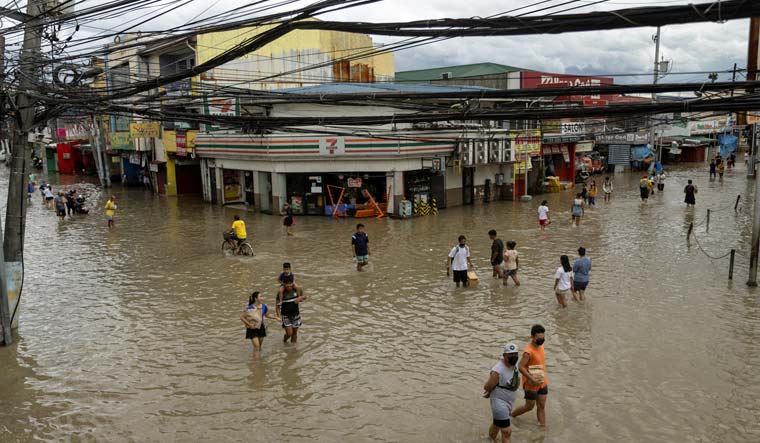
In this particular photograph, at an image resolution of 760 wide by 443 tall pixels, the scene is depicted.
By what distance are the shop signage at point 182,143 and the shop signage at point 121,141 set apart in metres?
8.32

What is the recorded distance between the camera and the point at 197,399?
909 centimetres

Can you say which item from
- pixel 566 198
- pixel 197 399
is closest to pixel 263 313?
pixel 197 399

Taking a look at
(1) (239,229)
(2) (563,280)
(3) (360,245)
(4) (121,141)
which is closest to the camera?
(2) (563,280)

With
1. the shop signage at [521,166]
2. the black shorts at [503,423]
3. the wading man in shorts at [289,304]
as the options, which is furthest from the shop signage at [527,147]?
the black shorts at [503,423]

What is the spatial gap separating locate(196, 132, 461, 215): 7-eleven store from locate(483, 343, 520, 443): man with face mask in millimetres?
18715

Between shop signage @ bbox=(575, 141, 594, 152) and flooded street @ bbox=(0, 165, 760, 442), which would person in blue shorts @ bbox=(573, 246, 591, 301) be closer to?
flooded street @ bbox=(0, 165, 760, 442)

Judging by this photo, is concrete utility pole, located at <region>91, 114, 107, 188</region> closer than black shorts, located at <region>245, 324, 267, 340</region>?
No

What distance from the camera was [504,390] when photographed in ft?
24.1

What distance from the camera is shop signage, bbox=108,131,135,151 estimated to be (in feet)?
139

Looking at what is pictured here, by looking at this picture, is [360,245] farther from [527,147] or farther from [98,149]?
[98,149]

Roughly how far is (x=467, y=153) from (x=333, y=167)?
7.16 m

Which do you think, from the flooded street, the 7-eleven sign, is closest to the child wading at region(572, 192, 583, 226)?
the flooded street

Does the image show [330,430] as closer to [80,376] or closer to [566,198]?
[80,376]

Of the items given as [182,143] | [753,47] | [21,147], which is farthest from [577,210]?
[182,143]
